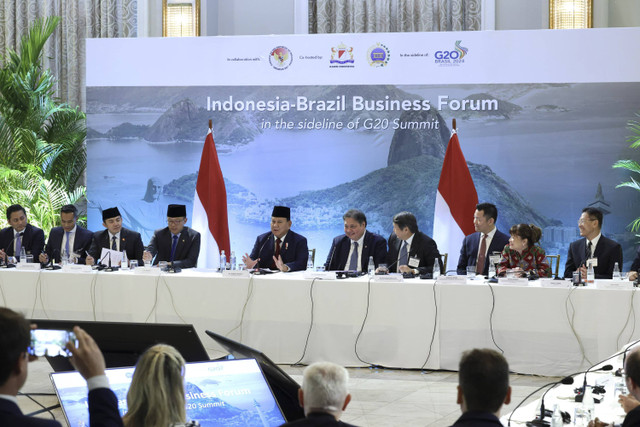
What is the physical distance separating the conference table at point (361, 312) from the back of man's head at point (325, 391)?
146 inches

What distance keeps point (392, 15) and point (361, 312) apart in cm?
470

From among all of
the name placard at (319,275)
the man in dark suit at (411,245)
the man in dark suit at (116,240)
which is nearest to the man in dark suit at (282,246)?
the name placard at (319,275)

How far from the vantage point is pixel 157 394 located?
7.55ft

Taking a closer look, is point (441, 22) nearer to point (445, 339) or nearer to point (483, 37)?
point (483, 37)

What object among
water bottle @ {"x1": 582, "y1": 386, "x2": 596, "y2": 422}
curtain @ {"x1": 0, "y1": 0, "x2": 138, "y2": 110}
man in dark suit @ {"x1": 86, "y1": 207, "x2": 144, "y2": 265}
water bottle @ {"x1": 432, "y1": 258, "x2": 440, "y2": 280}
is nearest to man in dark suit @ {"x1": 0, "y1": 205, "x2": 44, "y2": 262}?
man in dark suit @ {"x1": 86, "y1": 207, "x2": 144, "y2": 265}

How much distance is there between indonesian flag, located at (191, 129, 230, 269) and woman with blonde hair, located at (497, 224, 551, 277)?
2902mm

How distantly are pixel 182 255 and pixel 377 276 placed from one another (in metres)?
2.01

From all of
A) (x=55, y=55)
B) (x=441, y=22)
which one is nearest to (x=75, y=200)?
(x=55, y=55)

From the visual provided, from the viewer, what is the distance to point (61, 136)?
386 inches

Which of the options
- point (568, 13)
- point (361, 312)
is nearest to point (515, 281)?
point (361, 312)

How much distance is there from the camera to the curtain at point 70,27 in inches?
401

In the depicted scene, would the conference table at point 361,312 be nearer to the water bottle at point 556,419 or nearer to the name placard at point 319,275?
the name placard at point 319,275

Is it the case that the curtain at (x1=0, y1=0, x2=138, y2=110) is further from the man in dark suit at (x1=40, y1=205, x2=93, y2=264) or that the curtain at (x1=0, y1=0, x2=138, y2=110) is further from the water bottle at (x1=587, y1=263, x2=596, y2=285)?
the water bottle at (x1=587, y1=263, x2=596, y2=285)

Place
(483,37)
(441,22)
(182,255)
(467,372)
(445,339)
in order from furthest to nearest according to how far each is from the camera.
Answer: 1. (441,22)
2. (483,37)
3. (182,255)
4. (445,339)
5. (467,372)
